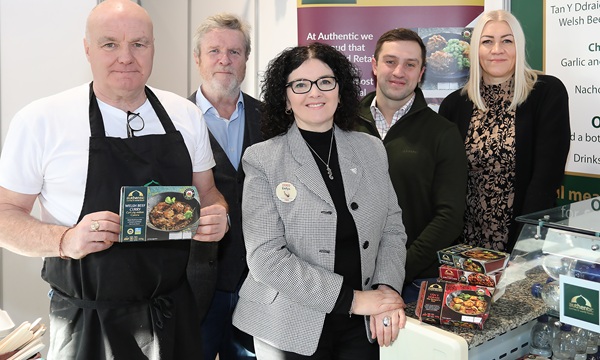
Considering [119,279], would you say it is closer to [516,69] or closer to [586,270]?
[586,270]

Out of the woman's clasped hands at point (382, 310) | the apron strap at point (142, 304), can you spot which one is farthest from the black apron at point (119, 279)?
the woman's clasped hands at point (382, 310)

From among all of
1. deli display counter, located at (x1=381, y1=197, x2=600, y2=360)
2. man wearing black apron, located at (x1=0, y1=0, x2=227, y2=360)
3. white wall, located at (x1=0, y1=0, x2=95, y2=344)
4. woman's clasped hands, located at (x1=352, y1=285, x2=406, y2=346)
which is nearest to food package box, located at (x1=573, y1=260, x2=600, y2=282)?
deli display counter, located at (x1=381, y1=197, x2=600, y2=360)

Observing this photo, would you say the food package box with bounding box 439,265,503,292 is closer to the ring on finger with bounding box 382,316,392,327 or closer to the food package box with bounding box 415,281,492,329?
the food package box with bounding box 415,281,492,329

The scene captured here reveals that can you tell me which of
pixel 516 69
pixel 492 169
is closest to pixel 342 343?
pixel 492 169

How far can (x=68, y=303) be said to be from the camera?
196cm

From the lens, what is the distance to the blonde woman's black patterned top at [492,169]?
9.98ft

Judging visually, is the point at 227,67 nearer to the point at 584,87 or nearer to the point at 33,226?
the point at 33,226

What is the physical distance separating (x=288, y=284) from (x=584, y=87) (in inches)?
100

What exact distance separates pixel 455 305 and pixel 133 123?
1232 millimetres

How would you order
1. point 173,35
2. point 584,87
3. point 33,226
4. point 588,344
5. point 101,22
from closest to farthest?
point 588,344
point 33,226
point 101,22
point 584,87
point 173,35

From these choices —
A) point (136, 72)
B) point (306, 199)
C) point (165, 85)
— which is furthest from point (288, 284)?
point (165, 85)

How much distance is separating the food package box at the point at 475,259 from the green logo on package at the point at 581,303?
0.71 ft

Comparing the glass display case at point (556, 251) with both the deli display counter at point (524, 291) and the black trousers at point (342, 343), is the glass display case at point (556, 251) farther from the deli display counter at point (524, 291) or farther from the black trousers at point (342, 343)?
A: the black trousers at point (342, 343)

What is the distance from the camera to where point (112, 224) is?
1.81m
